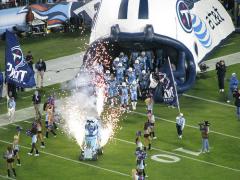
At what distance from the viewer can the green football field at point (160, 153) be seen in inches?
1387

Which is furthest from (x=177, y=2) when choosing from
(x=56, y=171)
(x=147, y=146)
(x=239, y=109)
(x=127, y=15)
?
(x=56, y=171)

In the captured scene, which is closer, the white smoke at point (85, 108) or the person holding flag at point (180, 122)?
the person holding flag at point (180, 122)

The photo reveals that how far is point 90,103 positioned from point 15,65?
3660mm

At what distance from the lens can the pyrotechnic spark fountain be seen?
39794mm

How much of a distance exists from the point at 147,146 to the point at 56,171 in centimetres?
419

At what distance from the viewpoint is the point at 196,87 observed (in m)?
46.0

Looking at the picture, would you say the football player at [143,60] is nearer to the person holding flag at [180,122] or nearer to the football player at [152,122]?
the football player at [152,122]

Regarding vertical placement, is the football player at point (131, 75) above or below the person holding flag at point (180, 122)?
above

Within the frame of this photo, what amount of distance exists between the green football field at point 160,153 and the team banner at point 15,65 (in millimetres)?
2445

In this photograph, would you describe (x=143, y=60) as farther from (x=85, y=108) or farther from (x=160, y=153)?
(x=160, y=153)

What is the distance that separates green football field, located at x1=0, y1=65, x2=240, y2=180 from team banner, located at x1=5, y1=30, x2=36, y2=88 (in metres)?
2.45

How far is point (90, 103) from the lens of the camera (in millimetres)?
43094

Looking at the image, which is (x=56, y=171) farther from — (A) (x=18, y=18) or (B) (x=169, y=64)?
(A) (x=18, y=18)

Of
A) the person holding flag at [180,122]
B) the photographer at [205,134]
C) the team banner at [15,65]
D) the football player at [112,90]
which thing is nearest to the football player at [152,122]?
the person holding flag at [180,122]
